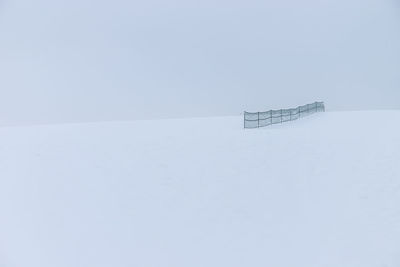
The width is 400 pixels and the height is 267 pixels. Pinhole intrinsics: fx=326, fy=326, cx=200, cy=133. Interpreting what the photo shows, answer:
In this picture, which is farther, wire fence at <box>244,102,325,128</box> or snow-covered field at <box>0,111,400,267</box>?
wire fence at <box>244,102,325,128</box>

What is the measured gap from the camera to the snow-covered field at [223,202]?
319 inches

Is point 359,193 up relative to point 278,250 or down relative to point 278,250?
up

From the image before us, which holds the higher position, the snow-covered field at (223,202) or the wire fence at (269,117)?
the wire fence at (269,117)

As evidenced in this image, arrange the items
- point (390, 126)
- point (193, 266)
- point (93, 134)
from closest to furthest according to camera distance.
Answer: point (193, 266) → point (390, 126) → point (93, 134)

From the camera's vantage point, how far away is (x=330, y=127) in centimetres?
1698

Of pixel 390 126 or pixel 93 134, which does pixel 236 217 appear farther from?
pixel 93 134

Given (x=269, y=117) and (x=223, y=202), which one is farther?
(x=269, y=117)

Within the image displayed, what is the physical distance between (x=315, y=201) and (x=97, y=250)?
6.28 m

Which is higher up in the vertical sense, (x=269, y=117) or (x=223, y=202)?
(x=269, y=117)

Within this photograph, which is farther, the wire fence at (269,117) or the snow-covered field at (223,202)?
the wire fence at (269,117)

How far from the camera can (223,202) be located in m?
10.1

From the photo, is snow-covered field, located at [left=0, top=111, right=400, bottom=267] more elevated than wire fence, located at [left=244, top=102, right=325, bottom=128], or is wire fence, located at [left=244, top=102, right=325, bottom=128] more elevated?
wire fence, located at [left=244, top=102, right=325, bottom=128]

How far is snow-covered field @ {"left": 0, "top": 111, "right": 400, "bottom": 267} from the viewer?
8.09 m

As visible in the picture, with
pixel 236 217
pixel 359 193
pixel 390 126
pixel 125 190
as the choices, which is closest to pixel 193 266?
pixel 236 217
